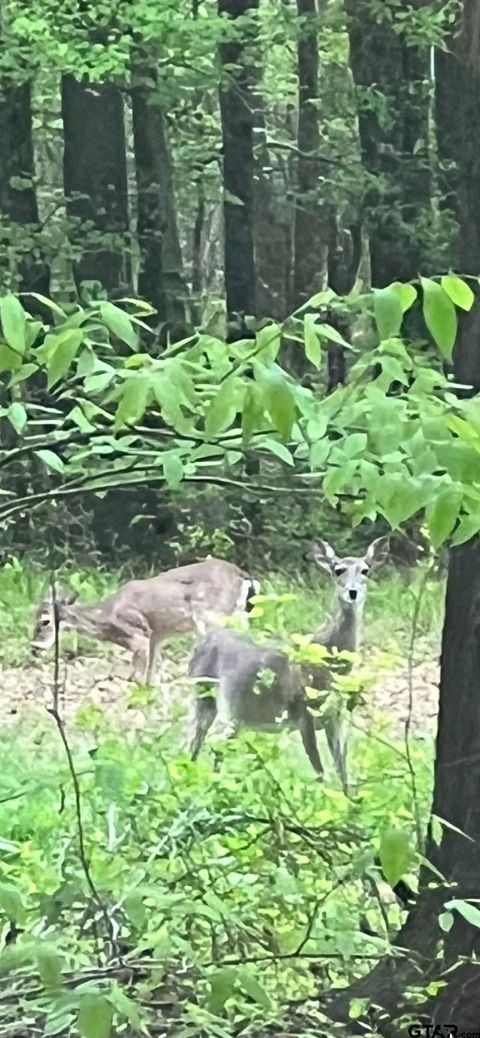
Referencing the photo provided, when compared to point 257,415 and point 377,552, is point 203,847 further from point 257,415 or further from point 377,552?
point 257,415

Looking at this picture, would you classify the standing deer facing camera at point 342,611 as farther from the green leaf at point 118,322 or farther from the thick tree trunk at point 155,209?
the green leaf at point 118,322

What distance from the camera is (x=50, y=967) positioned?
2.44 ft

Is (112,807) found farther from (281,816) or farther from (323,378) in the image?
(323,378)

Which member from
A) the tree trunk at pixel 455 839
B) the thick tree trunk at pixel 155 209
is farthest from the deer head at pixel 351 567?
the thick tree trunk at pixel 155 209

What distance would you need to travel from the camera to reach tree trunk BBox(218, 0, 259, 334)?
1376 mm

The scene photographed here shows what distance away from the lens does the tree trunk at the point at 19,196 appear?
140 centimetres

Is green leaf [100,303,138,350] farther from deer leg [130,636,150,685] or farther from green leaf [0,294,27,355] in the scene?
deer leg [130,636,150,685]

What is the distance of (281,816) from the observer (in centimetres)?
119

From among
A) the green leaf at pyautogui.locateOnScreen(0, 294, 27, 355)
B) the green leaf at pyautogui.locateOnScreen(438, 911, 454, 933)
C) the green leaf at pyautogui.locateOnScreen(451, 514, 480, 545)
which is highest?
the green leaf at pyautogui.locateOnScreen(0, 294, 27, 355)

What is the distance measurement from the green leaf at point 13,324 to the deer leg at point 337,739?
79 centimetres

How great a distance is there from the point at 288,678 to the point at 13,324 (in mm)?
793

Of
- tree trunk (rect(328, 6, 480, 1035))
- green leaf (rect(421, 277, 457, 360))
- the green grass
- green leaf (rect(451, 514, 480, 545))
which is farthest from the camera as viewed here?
tree trunk (rect(328, 6, 480, 1035))

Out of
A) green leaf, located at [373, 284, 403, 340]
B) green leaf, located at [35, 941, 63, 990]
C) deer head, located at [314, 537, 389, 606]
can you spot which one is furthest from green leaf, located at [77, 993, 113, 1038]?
deer head, located at [314, 537, 389, 606]

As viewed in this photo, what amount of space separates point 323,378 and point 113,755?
49 cm
